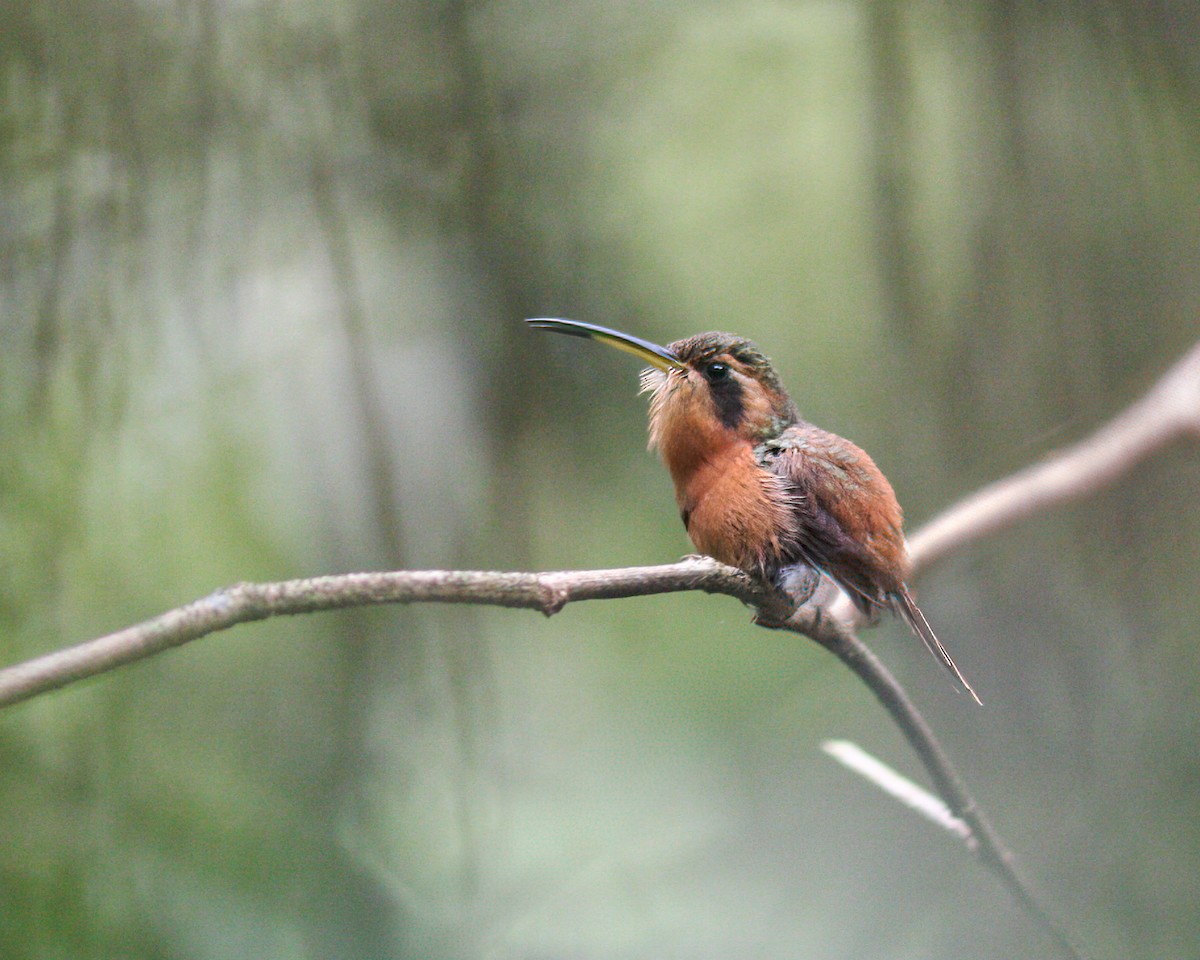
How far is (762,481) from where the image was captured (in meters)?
0.62

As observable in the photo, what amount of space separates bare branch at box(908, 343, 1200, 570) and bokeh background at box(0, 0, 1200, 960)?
0.07 feet

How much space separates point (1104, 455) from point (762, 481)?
1.80ft

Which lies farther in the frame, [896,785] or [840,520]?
[896,785]

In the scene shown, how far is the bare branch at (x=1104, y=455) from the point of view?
35.8 inches

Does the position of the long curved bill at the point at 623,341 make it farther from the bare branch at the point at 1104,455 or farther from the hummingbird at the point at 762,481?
the bare branch at the point at 1104,455

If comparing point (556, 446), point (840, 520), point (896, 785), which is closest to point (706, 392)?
point (840, 520)

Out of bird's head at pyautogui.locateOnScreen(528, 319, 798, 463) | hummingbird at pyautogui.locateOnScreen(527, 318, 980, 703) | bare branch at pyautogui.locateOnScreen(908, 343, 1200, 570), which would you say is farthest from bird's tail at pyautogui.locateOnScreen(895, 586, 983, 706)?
bare branch at pyautogui.locateOnScreen(908, 343, 1200, 570)

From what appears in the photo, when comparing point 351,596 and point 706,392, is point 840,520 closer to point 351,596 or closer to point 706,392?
point 706,392

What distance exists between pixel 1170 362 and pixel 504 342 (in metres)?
0.75

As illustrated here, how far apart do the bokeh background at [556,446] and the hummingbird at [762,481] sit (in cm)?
20

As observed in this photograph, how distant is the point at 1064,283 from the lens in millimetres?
964

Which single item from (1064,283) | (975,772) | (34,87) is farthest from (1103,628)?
(34,87)

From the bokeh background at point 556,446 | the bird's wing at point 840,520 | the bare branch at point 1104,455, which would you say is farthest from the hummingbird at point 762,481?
the bare branch at point 1104,455

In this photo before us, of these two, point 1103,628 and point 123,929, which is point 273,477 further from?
point 1103,628
